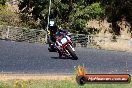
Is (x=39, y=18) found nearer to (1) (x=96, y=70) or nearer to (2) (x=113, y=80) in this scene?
(1) (x=96, y=70)

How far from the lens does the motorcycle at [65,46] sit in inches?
800

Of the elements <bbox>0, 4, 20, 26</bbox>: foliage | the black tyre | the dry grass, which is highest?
the dry grass

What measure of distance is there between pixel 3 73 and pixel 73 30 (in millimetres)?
21712

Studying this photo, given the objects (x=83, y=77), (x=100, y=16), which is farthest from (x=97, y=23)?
(x=83, y=77)

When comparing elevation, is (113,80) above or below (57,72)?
above

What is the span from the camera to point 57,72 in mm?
15836

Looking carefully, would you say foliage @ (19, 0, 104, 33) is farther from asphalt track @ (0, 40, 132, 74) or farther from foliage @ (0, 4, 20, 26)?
asphalt track @ (0, 40, 132, 74)

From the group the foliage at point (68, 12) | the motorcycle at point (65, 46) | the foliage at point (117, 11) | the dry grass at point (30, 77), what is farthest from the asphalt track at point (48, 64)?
the foliage at point (117, 11)

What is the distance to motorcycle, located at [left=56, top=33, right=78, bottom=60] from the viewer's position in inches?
800

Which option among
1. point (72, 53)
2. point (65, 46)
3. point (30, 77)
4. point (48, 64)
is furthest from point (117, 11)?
point (30, 77)

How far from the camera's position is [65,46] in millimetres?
20500

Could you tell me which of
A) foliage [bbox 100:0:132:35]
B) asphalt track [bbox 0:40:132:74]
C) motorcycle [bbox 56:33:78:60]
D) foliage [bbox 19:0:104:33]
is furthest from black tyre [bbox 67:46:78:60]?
foliage [bbox 100:0:132:35]

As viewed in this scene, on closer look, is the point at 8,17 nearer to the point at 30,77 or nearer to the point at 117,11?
the point at 117,11

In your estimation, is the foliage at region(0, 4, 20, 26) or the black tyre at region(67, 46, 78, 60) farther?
the foliage at region(0, 4, 20, 26)
